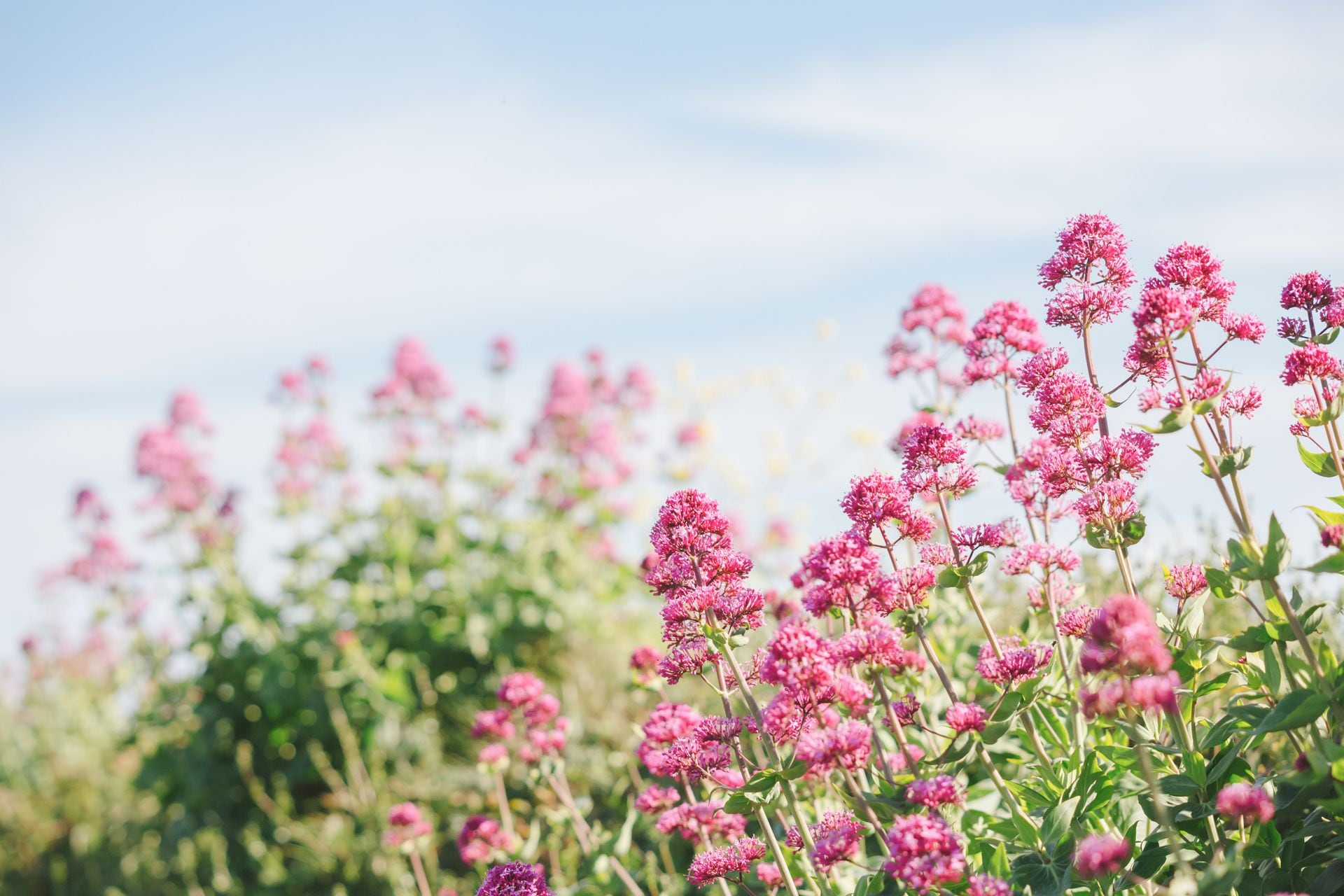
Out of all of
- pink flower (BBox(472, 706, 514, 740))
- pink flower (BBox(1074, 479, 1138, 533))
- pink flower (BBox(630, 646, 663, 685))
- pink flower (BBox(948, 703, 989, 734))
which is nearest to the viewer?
pink flower (BBox(948, 703, 989, 734))

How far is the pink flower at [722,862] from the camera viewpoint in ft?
8.68

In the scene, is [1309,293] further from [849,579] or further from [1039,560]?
[849,579]

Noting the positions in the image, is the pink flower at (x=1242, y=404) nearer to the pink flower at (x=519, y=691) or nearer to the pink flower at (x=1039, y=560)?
the pink flower at (x=1039, y=560)

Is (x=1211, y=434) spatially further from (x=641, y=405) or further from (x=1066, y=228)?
(x=641, y=405)

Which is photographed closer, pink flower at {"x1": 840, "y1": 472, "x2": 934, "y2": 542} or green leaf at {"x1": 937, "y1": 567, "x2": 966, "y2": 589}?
pink flower at {"x1": 840, "y1": 472, "x2": 934, "y2": 542}

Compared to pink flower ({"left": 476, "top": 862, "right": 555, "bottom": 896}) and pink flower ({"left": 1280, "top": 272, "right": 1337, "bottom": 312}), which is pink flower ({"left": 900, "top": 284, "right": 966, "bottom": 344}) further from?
pink flower ({"left": 476, "top": 862, "right": 555, "bottom": 896})

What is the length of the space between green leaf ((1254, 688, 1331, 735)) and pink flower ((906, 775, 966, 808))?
72cm

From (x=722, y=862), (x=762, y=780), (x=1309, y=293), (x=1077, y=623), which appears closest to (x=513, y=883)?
(x=722, y=862)

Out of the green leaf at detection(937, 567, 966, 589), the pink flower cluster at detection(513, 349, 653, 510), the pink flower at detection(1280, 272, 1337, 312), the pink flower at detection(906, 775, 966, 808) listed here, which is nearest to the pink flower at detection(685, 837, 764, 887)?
the pink flower at detection(906, 775, 966, 808)

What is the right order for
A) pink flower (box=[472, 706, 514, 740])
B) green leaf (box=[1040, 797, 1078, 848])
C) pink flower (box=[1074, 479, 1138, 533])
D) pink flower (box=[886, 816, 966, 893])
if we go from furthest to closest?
pink flower (box=[472, 706, 514, 740])
pink flower (box=[1074, 479, 1138, 533])
green leaf (box=[1040, 797, 1078, 848])
pink flower (box=[886, 816, 966, 893])

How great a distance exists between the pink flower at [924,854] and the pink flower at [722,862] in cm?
61

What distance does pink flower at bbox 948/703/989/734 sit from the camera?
2488 mm

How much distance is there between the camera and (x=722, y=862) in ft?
8.70

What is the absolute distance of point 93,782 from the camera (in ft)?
34.1
